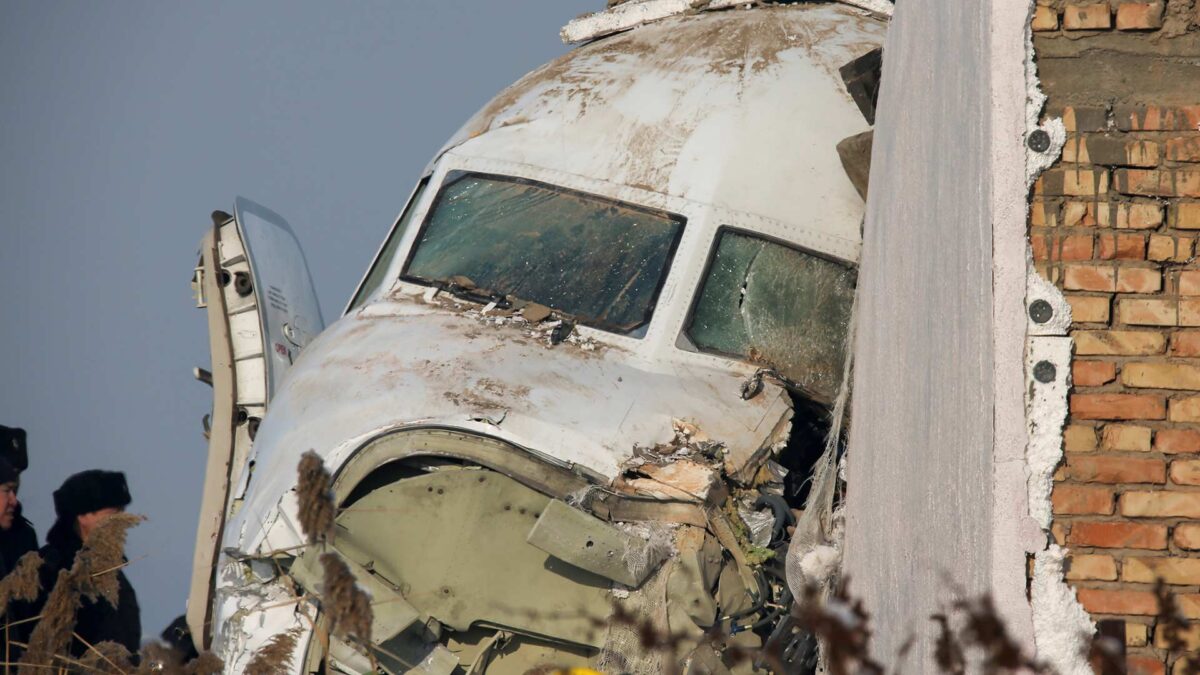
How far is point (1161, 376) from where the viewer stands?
427cm

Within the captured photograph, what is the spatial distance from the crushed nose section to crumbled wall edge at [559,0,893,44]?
3.25m

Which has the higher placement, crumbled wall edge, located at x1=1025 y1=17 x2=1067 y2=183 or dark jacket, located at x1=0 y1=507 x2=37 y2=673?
crumbled wall edge, located at x1=1025 y1=17 x2=1067 y2=183

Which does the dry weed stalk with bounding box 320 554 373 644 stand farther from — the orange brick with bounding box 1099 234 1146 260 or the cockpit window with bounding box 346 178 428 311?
the cockpit window with bounding box 346 178 428 311

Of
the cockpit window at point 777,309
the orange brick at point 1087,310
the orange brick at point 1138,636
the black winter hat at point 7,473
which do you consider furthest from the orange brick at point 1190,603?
the black winter hat at point 7,473

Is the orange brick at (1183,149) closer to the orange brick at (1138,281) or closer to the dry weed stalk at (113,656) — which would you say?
the orange brick at (1138,281)

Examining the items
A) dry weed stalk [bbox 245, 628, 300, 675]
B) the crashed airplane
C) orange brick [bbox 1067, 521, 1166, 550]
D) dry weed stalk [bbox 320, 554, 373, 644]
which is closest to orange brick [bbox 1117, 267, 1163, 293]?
orange brick [bbox 1067, 521, 1166, 550]

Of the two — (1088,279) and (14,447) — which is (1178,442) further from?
(14,447)

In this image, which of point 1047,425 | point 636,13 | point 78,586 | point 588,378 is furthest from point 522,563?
point 636,13

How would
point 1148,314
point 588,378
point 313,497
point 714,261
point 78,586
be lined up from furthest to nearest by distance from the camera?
point 714,261, point 588,378, point 78,586, point 1148,314, point 313,497

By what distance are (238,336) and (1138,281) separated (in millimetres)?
5998

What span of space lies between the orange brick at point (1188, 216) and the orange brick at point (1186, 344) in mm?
290

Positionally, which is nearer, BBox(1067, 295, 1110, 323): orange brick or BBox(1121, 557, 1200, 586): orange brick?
BBox(1121, 557, 1200, 586): orange brick

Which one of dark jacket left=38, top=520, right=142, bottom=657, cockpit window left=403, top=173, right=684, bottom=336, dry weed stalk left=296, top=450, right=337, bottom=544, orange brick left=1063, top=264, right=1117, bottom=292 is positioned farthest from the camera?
dark jacket left=38, top=520, right=142, bottom=657

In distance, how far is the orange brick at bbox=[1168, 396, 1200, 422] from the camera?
425 cm
